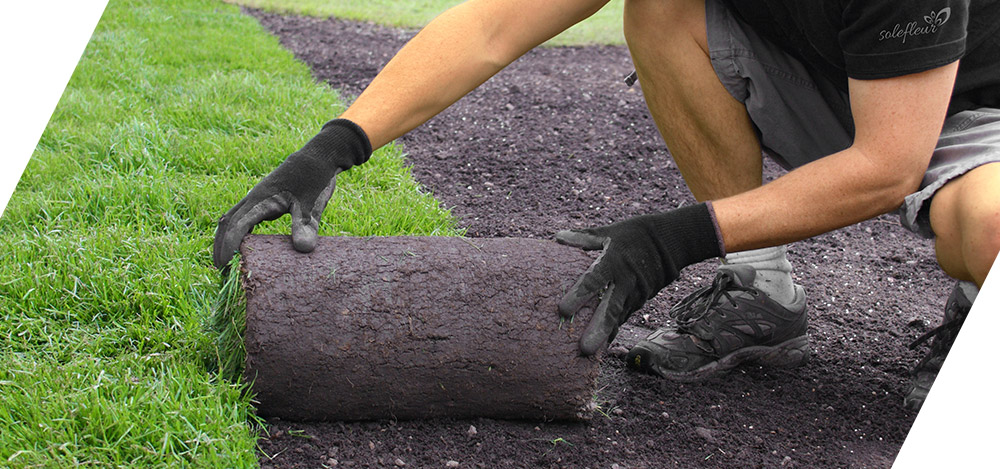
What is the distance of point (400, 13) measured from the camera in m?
7.10

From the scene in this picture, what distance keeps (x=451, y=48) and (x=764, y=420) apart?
4.21 feet

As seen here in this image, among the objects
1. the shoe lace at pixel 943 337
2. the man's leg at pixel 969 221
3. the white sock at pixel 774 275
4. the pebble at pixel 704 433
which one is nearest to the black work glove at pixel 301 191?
the pebble at pixel 704 433

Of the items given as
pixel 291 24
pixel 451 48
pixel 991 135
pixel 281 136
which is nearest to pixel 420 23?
pixel 291 24

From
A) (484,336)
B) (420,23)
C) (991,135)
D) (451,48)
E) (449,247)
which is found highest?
(451,48)

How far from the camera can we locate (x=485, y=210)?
322cm

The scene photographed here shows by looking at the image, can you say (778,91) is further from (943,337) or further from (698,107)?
(943,337)

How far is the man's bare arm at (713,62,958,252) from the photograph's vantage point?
5.77 ft

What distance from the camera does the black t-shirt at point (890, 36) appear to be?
1.71 m

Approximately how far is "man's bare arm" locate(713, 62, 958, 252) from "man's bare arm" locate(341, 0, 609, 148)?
657mm

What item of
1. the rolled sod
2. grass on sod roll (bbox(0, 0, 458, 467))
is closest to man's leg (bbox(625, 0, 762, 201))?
the rolled sod

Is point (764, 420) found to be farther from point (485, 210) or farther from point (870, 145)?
point (485, 210)

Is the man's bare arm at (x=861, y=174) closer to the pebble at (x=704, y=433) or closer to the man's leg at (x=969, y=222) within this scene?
the man's leg at (x=969, y=222)

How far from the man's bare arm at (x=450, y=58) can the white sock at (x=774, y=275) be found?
91cm

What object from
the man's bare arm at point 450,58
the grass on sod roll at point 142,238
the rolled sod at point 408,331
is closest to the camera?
the grass on sod roll at point 142,238
